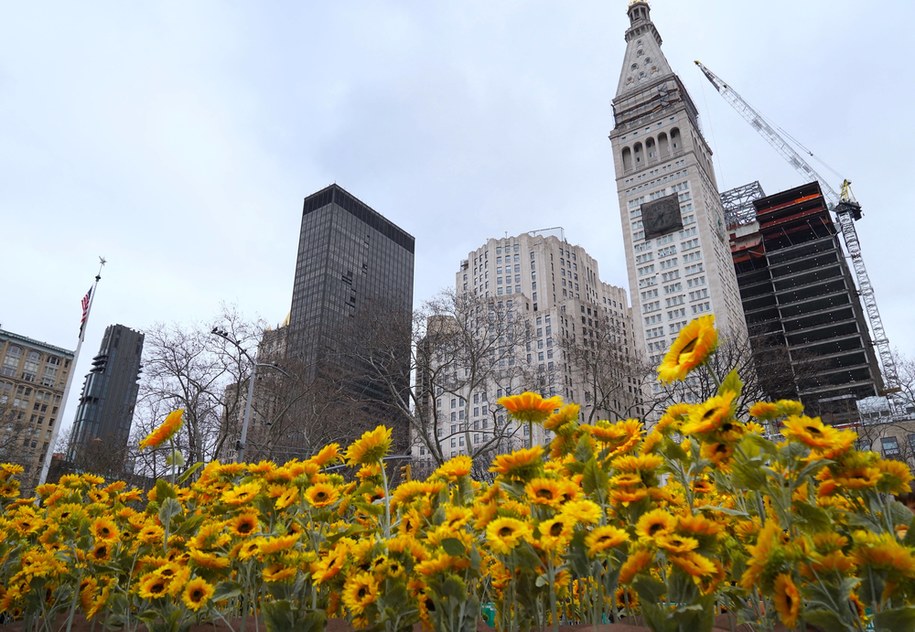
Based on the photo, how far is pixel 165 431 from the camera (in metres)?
2.88

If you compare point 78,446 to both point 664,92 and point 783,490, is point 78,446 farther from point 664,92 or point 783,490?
point 664,92

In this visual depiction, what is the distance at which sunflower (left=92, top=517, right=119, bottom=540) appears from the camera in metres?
2.95

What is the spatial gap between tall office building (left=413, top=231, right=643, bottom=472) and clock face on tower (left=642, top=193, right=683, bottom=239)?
1625 cm

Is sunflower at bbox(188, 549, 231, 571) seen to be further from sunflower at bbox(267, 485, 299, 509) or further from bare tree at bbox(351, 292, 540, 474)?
bare tree at bbox(351, 292, 540, 474)

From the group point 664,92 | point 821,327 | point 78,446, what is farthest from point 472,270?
point 78,446

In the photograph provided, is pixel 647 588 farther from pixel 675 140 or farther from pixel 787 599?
pixel 675 140

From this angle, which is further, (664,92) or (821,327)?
(664,92)

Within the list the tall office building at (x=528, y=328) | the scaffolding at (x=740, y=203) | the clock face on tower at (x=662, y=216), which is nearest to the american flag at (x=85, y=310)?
the tall office building at (x=528, y=328)

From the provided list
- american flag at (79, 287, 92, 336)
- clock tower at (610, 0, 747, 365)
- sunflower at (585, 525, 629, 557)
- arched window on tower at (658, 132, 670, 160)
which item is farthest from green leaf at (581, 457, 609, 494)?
arched window on tower at (658, 132, 670, 160)

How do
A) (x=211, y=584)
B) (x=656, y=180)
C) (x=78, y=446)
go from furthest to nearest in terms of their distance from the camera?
1. (x=656, y=180)
2. (x=78, y=446)
3. (x=211, y=584)

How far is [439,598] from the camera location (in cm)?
177

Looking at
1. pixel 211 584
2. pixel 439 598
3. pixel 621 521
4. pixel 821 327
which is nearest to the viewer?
pixel 439 598

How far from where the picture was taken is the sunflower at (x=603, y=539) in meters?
1.60

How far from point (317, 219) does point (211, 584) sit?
9318 centimetres
